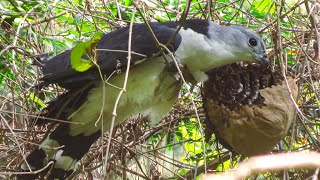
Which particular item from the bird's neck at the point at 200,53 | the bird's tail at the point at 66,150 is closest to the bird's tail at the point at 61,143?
the bird's tail at the point at 66,150

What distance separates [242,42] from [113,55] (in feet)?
2.22

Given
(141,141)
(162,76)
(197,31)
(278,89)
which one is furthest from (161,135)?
(278,89)

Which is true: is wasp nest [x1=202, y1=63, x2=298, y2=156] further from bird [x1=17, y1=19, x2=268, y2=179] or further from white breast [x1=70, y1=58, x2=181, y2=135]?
white breast [x1=70, y1=58, x2=181, y2=135]

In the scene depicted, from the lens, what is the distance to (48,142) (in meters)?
2.91

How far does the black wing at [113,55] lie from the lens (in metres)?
2.57

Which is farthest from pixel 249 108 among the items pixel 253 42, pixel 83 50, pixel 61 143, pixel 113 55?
pixel 61 143

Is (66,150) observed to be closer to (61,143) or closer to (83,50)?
(61,143)

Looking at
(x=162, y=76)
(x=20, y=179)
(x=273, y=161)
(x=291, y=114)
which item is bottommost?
(x=273, y=161)

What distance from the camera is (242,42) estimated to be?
2.57 m

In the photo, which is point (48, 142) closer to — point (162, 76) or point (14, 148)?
point (14, 148)

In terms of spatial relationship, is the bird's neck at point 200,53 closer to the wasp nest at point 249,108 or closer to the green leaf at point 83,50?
the wasp nest at point 249,108

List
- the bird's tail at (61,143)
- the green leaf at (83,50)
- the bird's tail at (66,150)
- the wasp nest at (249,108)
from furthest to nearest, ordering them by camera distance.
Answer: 1. the bird's tail at (66,150)
2. the bird's tail at (61,143)
3. the wasp nest at (249,108)
4. the green leaf at (83,50)

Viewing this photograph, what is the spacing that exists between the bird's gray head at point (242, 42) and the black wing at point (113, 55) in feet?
0.80

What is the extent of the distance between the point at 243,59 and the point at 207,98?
1.44ft
